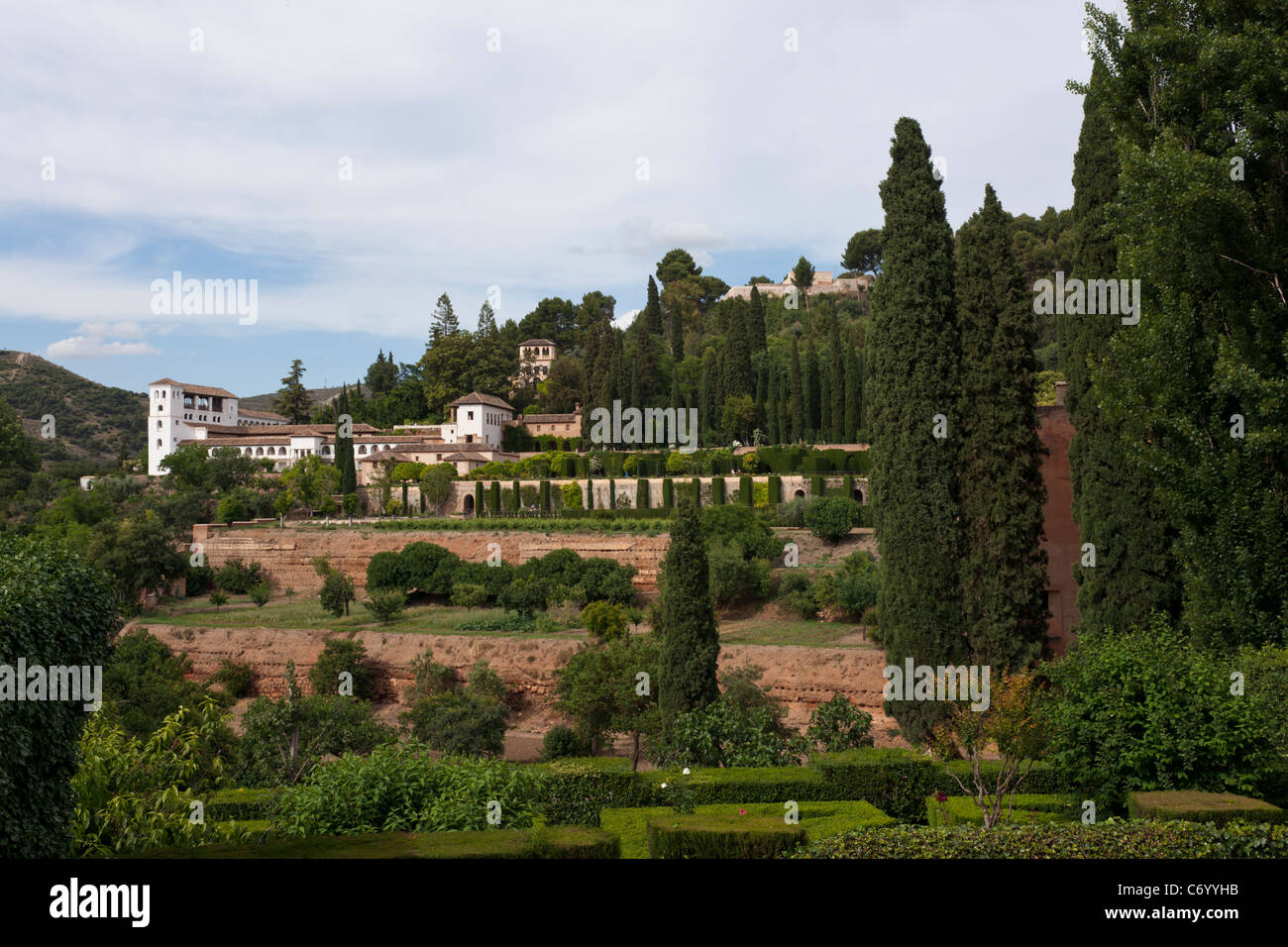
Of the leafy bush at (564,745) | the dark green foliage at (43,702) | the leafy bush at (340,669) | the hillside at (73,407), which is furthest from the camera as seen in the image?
the hillside at (73,407)

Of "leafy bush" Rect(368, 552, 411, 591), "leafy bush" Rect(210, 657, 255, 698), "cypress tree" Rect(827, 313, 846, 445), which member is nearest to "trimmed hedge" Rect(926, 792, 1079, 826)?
"leafy bush" Rect(210, 657, 255, 698)

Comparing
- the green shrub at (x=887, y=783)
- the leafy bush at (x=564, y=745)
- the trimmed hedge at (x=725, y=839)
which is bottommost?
the leafy bush at (x=564, y=745)

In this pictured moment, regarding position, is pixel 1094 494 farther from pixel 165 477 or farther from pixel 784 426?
pixel 165 477

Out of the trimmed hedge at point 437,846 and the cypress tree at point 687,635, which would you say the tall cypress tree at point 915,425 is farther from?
the trimmed hedge at point 437,846

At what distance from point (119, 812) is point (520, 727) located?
640 inches

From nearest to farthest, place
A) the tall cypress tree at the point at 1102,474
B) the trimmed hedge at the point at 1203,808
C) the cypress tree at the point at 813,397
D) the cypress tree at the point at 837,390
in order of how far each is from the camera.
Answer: the trimmed hedge at the point at 1203,808, the tall cypress tree at the point at 1102,474, the cypress tree at the point at 837,390, the cypress tree at the point at 813,397

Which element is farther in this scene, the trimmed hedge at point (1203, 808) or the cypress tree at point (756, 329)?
the cypress tree at point (756, 329)

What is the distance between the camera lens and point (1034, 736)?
9.40m

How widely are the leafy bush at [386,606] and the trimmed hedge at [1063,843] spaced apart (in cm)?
2580

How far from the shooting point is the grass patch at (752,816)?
8.10 meters

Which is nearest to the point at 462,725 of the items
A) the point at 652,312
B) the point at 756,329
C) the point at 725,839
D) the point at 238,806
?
the point at 238,806

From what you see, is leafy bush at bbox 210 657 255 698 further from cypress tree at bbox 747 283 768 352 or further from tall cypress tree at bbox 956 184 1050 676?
cypress tree at bbox 747 283 768 352

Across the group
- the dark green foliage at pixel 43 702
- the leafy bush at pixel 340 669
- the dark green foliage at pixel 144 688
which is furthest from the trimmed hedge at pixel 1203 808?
the leafy bush at pixel 340 669
